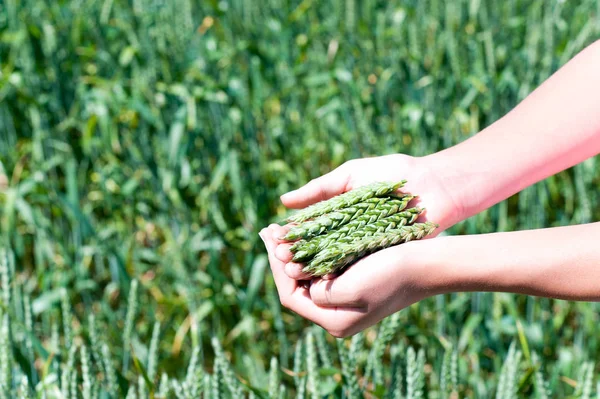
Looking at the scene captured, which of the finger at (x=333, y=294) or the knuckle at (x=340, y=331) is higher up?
the finger at (x=333, y=294)

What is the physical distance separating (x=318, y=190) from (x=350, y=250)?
0.25m

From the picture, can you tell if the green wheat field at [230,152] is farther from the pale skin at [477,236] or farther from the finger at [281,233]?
the finger at [281,233]

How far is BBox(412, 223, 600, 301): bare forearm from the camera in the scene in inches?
38.8

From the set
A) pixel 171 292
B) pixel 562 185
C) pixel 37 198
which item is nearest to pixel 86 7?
pixel 37 198

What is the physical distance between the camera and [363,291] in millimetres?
1030

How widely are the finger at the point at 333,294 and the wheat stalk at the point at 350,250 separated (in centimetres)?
2

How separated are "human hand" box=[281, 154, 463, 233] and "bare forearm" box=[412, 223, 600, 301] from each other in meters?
0.23

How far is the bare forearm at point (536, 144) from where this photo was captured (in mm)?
1269

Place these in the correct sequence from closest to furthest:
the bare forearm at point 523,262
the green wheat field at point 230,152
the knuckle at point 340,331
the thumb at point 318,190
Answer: the bare forearm at point 523,262, the knuckle at point 340,331, the thumb at point 318,190, the green wheat field at point 230,152

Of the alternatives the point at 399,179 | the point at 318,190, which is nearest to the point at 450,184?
the point at 399,179

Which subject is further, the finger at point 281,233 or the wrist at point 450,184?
the wrist at point 450,184

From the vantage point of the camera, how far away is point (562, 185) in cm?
225

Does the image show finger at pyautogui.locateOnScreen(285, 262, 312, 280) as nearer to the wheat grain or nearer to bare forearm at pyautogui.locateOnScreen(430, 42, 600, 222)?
the wheat grain

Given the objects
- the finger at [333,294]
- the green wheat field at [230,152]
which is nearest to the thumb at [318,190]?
the finger at [333,294]
